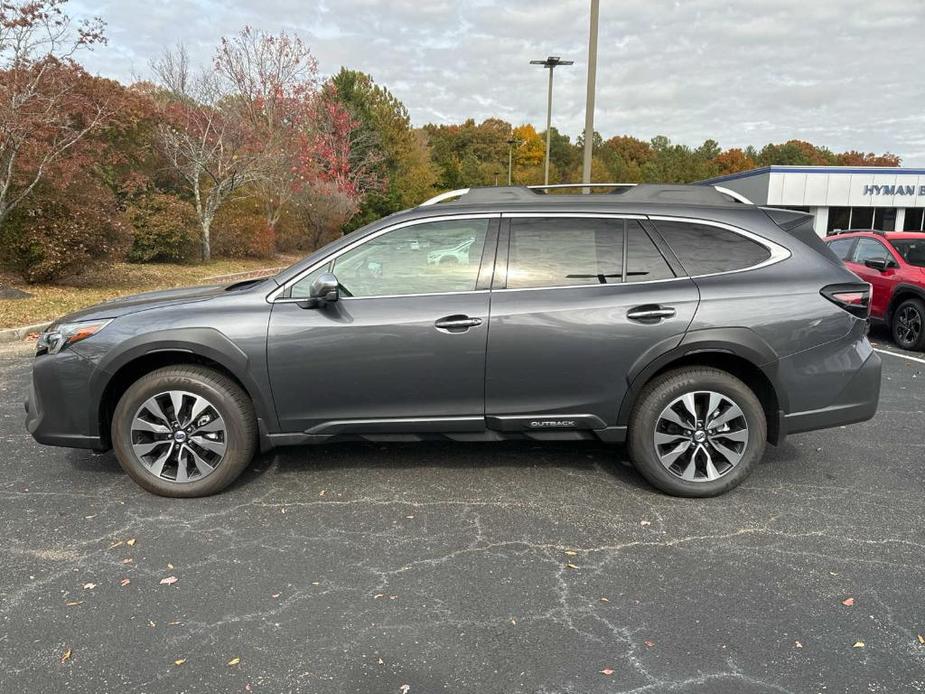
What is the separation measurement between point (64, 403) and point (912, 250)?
1040 centimetres

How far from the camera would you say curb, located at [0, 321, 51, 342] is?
8.99 metres

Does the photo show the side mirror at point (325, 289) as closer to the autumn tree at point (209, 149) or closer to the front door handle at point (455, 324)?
the front door handle at point (455, 324)

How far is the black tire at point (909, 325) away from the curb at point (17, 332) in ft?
38.5

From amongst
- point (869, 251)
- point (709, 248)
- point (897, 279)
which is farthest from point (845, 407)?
point (869, 251)

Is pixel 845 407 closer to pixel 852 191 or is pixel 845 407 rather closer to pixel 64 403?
pixel 64 403

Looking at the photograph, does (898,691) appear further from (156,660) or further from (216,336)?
(216,336)

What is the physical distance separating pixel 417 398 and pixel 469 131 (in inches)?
3575

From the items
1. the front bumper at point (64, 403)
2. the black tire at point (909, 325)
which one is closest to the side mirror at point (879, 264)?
the black tire at point (909, 325)

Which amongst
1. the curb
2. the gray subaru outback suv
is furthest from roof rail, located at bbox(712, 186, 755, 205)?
the curb

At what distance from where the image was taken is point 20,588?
3.01 meters

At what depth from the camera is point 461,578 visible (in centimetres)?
310

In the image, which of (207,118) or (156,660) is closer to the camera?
(156,660)

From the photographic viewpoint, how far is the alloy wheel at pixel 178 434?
3.84 meters

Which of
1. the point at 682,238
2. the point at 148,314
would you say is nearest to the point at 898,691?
the point at 682,238
